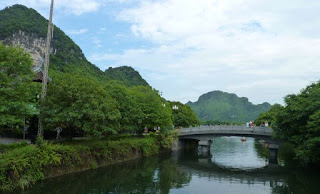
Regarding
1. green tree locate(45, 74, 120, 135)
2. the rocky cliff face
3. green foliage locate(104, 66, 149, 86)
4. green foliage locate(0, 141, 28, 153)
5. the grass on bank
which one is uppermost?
the rocky cliff face

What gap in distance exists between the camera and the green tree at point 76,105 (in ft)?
81.6

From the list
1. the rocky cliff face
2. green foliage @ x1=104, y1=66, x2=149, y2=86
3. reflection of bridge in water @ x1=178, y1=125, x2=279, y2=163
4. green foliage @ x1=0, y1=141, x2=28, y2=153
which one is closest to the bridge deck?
reflection of bridge in water @ x1=178, y1=125, x2=279, y2=163

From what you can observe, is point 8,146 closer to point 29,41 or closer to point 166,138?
point 166,138

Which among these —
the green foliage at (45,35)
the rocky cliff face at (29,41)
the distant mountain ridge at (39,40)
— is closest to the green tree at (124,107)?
the distant mountain ridge at (39,40)

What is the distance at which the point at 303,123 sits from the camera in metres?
29.5

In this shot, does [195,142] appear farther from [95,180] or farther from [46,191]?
[46,191]

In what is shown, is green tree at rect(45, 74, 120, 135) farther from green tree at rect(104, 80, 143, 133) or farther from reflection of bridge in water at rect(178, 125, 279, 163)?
reflection of bridge in water at rect(178, 125, 279, 163)

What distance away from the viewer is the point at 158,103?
42.1 metres

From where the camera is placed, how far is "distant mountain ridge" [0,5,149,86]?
115644 mm

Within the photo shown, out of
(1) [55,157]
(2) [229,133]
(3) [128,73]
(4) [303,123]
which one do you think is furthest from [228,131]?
(3) [128,73]

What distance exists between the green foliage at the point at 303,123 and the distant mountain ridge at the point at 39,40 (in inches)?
3213

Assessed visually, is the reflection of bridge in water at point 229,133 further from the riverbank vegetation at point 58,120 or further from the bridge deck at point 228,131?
the riverbank vegetation at point 58,120

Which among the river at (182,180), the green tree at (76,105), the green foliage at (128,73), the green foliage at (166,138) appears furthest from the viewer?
the green foliage at (128,73)

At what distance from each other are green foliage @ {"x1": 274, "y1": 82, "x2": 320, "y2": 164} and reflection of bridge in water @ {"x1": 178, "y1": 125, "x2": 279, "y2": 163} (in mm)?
8516
